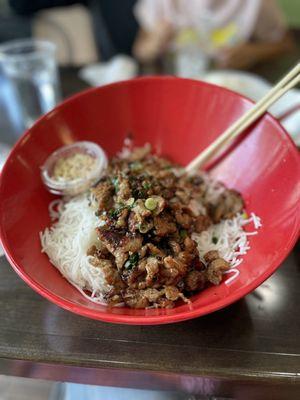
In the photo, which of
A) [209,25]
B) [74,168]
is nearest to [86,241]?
[74,168]

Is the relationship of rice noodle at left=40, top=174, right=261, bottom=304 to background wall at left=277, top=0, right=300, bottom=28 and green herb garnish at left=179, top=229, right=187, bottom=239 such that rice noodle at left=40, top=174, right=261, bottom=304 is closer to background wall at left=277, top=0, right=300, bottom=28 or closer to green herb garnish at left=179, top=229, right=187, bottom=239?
green herb garnish at left=179, top=229, right=187, bottom=239

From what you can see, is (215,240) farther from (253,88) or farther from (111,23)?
(111,23)

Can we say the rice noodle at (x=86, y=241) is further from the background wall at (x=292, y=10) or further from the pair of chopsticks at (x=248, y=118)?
the background wall at (x=292, y=10)

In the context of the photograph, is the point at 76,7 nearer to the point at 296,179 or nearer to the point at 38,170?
the point at 38,170

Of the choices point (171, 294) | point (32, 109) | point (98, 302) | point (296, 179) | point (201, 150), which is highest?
point (296, 179)

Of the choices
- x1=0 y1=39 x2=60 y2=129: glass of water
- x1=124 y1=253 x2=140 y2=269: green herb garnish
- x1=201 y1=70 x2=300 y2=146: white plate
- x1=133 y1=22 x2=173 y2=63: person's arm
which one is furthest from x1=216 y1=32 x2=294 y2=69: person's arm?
x1=124 y1=253 x2=140 y2=269: green herb garnish

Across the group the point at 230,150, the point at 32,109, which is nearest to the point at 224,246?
the point at 230,150
